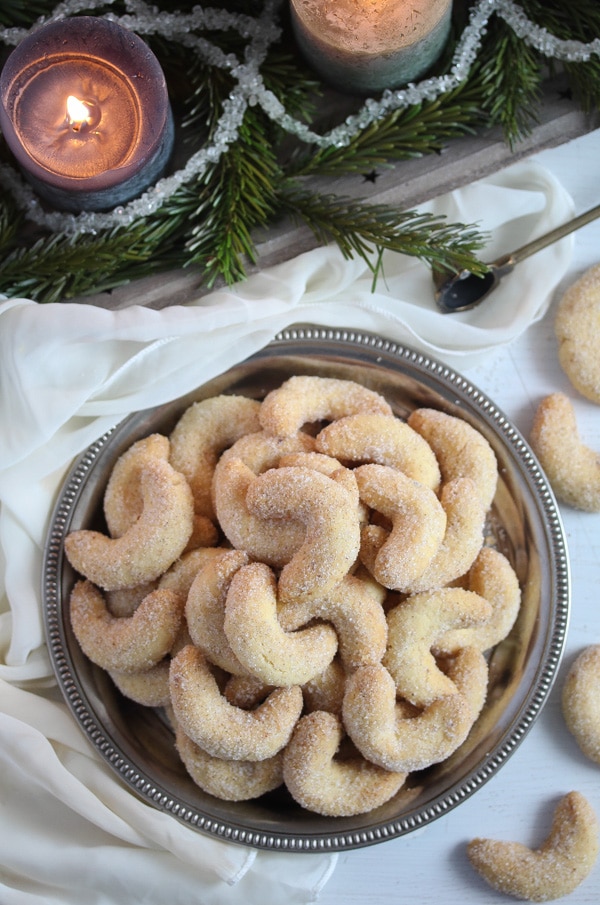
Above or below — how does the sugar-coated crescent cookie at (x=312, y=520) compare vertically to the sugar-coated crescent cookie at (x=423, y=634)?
above

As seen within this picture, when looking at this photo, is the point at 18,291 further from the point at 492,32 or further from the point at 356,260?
the point at 492,32

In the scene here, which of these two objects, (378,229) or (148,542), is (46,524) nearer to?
(148,542)

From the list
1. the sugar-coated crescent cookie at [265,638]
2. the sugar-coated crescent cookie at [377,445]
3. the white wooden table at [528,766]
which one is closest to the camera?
the sugar-coated crescent cookie at [265,638]

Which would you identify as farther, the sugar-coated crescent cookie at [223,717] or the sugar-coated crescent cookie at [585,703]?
the sugar-coated crescent cookie at [585,703]

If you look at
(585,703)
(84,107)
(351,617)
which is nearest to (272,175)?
(84,107)

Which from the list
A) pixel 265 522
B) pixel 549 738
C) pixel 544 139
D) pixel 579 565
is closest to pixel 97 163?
pixel 265 522

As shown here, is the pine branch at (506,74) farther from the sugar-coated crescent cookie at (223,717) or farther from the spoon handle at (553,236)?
the sugar-coated crescent cookie at (223,717)

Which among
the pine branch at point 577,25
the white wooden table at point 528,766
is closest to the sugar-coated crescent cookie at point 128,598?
the white wooden table at point 528,766
